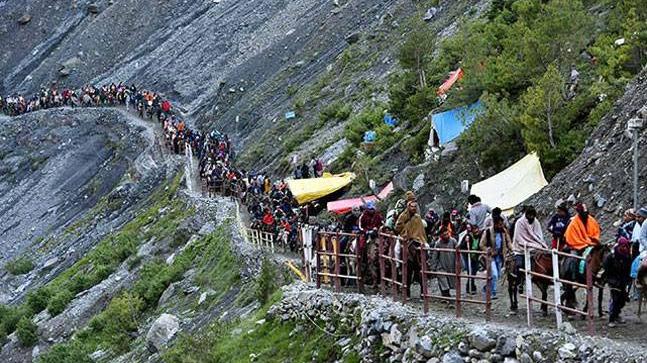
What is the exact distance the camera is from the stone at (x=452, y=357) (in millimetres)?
12867

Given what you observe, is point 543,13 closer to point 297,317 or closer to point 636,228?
point 297,317

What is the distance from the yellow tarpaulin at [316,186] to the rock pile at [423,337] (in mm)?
18692

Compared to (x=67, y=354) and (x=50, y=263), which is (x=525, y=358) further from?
(x=50, y=263)

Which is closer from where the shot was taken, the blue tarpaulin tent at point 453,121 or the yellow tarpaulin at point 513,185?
the yellow tarpaulin at point 513,185

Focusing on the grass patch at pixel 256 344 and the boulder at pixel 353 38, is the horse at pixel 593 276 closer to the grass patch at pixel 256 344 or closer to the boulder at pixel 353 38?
the grass patch at pixel 256 344

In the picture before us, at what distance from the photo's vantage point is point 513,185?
A: 90.3 ft

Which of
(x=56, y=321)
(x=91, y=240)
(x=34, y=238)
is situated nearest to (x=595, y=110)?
(x=56, y=321)

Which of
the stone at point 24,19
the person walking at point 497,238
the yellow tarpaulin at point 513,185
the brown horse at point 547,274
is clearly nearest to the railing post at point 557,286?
the brown horse at point 547,274

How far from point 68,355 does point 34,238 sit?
87.2ft

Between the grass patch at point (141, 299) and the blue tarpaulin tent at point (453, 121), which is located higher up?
the blue tarpaulin tent at point (453, 121)

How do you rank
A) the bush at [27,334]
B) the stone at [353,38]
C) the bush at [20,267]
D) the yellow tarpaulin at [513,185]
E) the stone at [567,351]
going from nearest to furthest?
the stone at [567,351], the yellow tarpaulin at [513,185], the bush at [27,334], the bush at [20,267], the stone at [353,38]

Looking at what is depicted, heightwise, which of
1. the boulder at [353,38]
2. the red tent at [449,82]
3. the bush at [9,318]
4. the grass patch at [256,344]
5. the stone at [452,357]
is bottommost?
the bush at [9,318]

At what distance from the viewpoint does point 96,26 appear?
86625 mm

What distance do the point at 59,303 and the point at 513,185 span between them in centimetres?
1709
